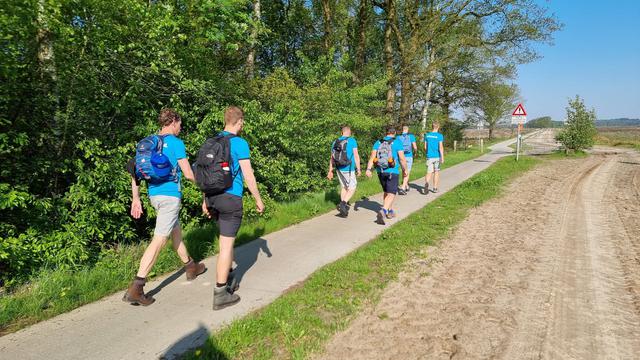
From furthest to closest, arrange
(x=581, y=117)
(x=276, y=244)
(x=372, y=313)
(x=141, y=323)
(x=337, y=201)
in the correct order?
(x=581, y=117) → (x=337, y=201) → (x=276, y=244) → (x=372, y=313) → (x=141, y=323)

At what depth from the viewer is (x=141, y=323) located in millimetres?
3500

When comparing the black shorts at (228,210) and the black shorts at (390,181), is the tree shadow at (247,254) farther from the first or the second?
the black shorts at (390,181)

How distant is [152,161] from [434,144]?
8795 mm

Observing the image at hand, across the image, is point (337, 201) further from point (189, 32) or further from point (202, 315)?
point (202, 315)

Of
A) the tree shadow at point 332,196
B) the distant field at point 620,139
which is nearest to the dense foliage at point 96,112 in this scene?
the tree shadow at point 332,196

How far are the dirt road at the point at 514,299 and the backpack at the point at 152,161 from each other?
92.6 inches

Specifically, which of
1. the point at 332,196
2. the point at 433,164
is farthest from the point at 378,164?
the point at 433,164

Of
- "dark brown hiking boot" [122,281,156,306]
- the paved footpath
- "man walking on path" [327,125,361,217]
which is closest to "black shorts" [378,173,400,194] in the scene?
"man walking on path" [327,125,361,217]

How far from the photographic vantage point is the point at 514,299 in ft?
13.4

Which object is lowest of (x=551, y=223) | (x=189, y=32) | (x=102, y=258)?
(x=551, y=223)

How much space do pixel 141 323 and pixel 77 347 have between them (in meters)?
0.52

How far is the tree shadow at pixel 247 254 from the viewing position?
489 centimetres

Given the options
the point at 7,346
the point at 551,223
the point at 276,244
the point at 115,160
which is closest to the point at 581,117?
the point at 551,223

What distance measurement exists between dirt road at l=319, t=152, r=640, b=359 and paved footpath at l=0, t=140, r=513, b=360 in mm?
1152
